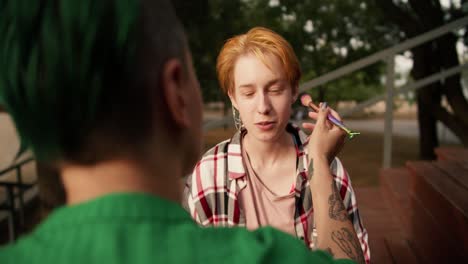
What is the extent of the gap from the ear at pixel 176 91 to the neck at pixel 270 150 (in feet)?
3.44

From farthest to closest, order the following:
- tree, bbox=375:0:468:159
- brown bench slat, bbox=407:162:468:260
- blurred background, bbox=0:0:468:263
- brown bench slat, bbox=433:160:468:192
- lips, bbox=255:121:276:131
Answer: tree, bbox=375:0:468:159 → blurred background, bbox=0:0:468:263 → brown bench slat, bbox=433:160:468:192 → brown bench slat, bbox=407:162:468:260 → lips, bbox=255:121:276:131

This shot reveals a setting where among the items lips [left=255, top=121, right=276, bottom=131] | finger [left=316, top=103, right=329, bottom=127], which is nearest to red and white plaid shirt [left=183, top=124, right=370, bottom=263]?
lips [left=255, top=121, right=276, bottom=131]

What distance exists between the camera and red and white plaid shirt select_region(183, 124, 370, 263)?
4.98 ft

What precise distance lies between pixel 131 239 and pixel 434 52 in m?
6.12

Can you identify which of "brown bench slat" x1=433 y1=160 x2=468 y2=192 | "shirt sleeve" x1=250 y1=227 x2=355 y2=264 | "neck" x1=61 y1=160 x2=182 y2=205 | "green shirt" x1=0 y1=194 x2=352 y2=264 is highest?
"neck" x1=61 y1=160 x2=182 y2=205

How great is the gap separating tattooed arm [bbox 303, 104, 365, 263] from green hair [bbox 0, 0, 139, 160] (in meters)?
0.61

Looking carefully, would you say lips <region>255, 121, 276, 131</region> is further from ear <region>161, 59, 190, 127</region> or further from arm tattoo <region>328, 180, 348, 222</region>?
ear <region>161, 59, 190, 127</region>

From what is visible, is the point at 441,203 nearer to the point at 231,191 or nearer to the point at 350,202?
the point at 350,202

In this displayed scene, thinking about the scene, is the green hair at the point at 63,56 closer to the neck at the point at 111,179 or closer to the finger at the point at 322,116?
the neck at the point at 111,179

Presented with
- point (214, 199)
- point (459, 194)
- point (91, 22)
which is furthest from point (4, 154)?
point (91, 22)

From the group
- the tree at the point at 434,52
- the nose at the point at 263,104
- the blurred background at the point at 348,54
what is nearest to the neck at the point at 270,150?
the nose at the point at 263,104

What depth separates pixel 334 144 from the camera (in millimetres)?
1070

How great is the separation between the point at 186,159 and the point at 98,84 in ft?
0.64

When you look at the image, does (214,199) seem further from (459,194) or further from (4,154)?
(4,154)
